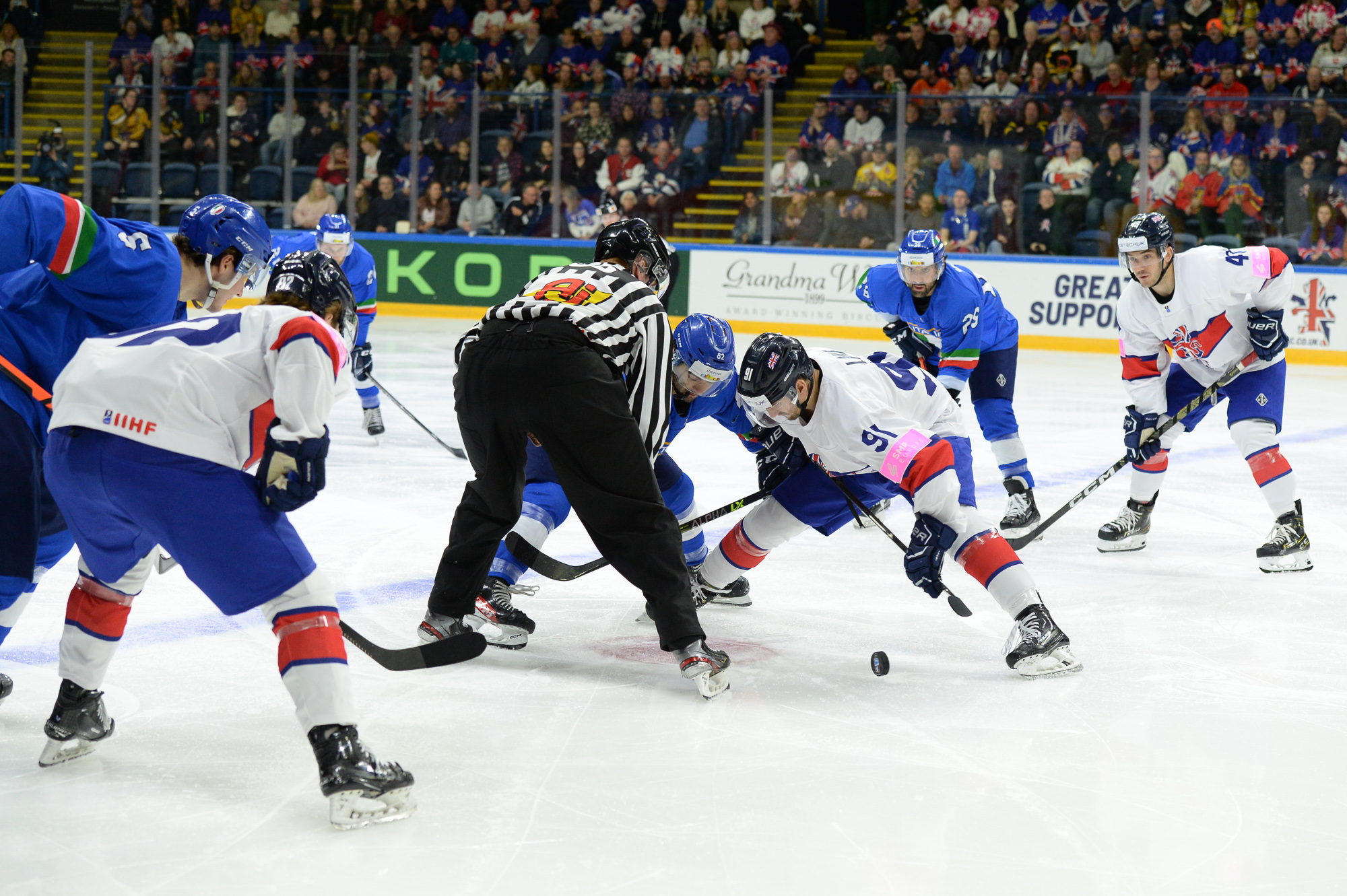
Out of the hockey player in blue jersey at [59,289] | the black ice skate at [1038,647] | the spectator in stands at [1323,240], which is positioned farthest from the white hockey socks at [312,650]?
the spectator in stands at [1323,240]

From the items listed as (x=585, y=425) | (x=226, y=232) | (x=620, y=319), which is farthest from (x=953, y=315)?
(x=226, y=232)

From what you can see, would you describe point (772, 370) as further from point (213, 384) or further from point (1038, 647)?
point (213, 384)

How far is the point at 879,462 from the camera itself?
3000 mm

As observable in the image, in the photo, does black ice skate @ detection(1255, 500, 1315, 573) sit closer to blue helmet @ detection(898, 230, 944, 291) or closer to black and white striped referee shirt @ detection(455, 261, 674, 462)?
blue helmet @ detection(898, 230, 944, 291)

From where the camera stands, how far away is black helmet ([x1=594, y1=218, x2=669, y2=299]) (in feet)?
10.5

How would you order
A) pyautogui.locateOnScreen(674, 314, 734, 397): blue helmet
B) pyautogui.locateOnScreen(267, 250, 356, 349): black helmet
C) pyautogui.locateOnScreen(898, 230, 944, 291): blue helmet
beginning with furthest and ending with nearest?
pyautogui.locateOnScreen(898, 230, 944, 291): blue helmet < pyautogui.locateOnScreen(674, 314, 734, 397): blue helmet < pyautogui.locateOnScreen(267, 250, 356, 349): black helmet

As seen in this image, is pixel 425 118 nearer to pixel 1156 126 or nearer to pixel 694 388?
pixel 1156 126

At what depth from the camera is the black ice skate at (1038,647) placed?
3111 mm

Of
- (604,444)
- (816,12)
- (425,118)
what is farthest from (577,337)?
(816,12)

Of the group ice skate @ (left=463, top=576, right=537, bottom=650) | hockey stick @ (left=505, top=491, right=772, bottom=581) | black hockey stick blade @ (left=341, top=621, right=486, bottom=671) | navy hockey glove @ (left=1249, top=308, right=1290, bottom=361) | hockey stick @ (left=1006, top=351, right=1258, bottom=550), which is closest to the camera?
black hockey stick blade @ (left=341, top=621, right=486, bottom=671)

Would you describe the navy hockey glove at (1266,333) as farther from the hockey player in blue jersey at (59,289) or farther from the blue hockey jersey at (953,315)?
the hockey player in blue jersey at (59,289)

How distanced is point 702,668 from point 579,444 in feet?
1.84

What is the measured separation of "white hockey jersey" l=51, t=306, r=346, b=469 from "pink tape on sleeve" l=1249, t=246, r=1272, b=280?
123 inches

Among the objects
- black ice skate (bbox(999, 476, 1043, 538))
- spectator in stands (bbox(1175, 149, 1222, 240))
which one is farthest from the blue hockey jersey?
spectator in stands (bbox(1175, 149, 1222, 240))
